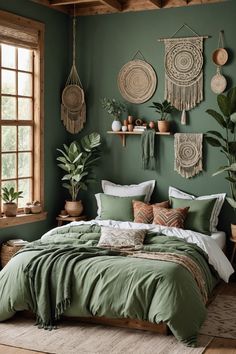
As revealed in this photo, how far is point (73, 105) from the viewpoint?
25.7ft

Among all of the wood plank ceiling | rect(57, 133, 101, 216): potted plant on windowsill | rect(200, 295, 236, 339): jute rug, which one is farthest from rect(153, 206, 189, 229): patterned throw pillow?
the wood plank ceiling

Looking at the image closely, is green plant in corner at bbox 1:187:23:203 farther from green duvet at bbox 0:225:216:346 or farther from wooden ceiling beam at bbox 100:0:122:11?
wooden ceiling beam at bbox 100:0:122:11

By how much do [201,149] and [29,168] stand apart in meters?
2.16

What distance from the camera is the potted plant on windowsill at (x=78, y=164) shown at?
758 centimetres

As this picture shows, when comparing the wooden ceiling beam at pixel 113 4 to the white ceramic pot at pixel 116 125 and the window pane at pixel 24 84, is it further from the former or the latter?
the white ceramic pot at pixel 116 125

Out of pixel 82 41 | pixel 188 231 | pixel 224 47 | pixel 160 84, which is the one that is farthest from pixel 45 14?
pixel 188 231

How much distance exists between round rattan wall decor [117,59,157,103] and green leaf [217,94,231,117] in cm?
111

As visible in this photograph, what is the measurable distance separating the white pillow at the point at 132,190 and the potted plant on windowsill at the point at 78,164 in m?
0.31

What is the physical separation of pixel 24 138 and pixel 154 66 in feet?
6.14

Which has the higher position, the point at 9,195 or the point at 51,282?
the point at 9,195

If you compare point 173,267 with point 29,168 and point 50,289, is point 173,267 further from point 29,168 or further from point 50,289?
point 29,168

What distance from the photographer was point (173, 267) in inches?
200

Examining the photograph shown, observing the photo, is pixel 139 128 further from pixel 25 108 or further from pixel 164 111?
pixel 25 108

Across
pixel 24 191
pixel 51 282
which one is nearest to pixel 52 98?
pixel 24 191
